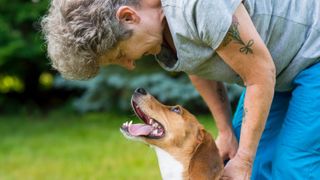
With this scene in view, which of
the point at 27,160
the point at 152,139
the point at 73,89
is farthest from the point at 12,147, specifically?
the point at 152,139

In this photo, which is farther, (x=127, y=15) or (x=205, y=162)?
(x=205, y=162)

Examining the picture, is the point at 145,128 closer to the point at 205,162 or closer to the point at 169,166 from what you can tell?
the point at 169,166

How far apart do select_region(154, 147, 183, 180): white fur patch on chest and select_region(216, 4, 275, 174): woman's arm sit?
429mm

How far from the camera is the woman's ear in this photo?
3143mm

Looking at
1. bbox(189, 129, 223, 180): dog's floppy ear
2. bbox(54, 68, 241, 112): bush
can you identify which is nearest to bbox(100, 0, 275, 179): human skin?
bbox(189, 129, 223, 180): dog's floppy ear

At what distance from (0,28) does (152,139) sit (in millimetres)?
6221

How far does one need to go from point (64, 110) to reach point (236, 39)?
7.93 metres

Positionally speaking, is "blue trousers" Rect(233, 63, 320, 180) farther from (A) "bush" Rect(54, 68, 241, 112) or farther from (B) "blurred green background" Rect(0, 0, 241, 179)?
(A) "bush" Rect(54, 68, 241, 112)

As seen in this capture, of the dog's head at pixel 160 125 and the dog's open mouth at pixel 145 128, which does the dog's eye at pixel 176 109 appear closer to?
the dog's head at pixel 160 125

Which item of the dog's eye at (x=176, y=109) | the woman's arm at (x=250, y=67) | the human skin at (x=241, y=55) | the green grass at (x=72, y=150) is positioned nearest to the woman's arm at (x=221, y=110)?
the dog's eye at (x=176, y=109)

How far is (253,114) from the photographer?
321 centimetres

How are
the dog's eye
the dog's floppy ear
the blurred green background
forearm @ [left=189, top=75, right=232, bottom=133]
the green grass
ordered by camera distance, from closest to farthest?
the dog's floppy ear < the dog's eye < forearm @ [left=189, top=75, right=232, bottom=133] < the green grass < the blurred green background

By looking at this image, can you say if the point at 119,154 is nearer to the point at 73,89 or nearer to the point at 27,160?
the point at 27,160

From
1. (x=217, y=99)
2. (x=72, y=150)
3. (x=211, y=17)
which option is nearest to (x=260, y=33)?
(x=211, y=17)
